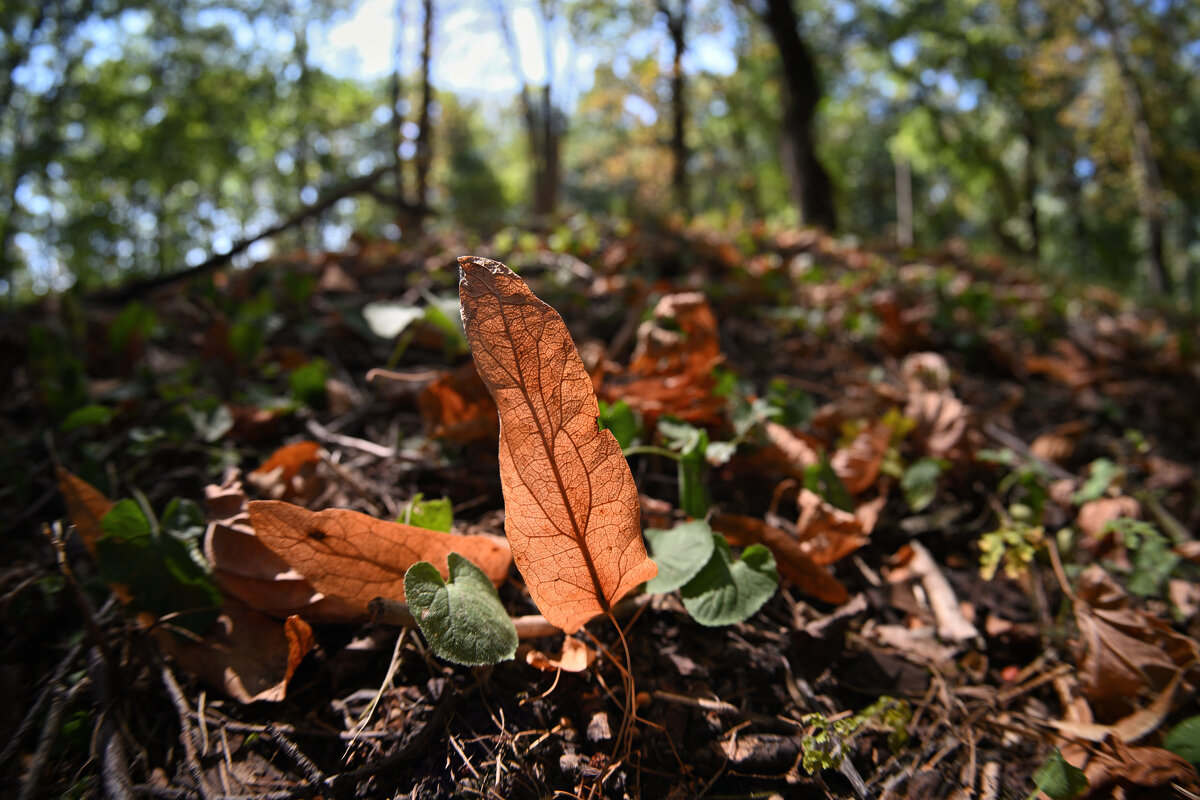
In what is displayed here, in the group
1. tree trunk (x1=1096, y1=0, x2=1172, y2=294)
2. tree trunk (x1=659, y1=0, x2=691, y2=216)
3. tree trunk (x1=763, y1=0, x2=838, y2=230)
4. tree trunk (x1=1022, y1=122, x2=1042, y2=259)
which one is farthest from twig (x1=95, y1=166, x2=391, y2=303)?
tree trunk (x1=1022, y1=122, x2=1042, y2=259)

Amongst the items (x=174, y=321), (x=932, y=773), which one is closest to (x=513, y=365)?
(x=932, y=773)

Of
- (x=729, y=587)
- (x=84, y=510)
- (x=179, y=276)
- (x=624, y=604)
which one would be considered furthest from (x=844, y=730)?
(x=179, y=276)

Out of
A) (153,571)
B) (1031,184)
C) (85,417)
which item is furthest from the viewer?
(1031,184)

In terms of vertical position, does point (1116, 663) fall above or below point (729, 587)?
below

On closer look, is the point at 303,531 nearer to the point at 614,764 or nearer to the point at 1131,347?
the point at 614,764

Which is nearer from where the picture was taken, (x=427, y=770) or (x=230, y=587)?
(x=427, y=770)

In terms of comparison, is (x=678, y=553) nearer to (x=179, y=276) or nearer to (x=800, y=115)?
(x=179, y=276)
